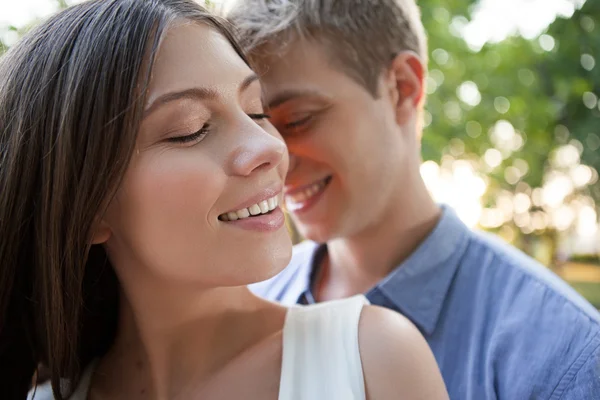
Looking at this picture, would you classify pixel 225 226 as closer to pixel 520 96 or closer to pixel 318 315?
pixel 318 315

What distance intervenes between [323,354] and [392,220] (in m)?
0.77

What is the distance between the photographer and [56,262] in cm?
145

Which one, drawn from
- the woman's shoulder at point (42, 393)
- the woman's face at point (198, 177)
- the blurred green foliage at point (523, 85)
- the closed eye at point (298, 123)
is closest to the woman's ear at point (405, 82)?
the closed eye at point (298, 123)

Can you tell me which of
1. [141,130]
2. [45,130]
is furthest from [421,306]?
[45,130]

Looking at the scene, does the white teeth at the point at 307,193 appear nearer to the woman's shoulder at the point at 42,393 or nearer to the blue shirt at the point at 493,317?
the blue shirt at the point at 493,317

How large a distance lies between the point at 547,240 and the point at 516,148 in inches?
238

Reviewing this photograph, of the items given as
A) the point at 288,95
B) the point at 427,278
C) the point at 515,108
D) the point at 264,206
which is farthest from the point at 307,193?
the point at 515,108

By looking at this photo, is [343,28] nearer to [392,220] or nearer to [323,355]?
[392,220]

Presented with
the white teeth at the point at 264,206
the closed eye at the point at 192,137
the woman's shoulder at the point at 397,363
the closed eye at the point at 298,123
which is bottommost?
the woman's shoulder at the point at 397,363

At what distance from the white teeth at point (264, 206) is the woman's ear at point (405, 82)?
860 mm

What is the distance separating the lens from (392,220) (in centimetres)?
210

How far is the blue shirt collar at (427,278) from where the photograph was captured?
73.6 inches

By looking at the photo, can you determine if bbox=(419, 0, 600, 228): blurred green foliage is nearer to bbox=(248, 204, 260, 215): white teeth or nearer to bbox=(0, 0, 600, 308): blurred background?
bbox=(0, 0, 600, 308): blurred background

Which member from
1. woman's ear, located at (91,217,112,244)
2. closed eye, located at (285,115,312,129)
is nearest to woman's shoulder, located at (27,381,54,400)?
woman's ear, located at (91,217,112,244)
